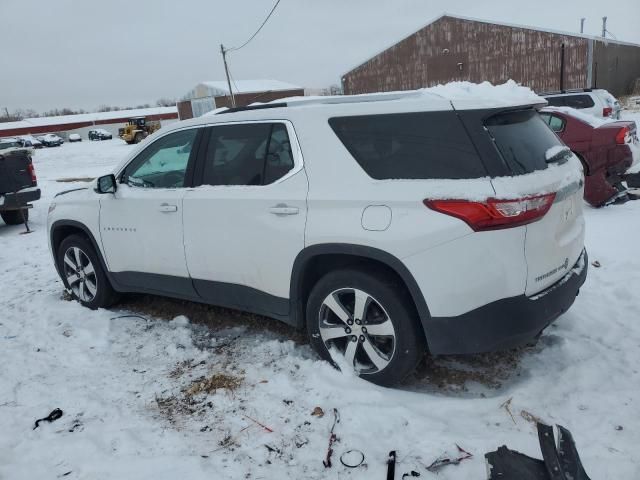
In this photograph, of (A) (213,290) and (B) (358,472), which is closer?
(B) (358,472)

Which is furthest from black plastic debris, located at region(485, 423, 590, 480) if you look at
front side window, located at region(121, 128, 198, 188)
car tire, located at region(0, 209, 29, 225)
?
car tire, located at region(0, 209, 29, 225)

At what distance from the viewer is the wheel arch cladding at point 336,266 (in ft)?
9.37

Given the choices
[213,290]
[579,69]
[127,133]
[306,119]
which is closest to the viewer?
[306,119]

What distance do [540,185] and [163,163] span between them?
3.00 m

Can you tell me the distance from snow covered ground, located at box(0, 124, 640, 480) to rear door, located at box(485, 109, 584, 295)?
2.57ft

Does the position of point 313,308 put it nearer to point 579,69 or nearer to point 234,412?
point 234,412

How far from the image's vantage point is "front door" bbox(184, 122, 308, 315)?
130 inches

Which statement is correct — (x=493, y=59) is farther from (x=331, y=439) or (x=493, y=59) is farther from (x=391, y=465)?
(x=391, y=465)

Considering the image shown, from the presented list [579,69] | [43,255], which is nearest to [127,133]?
[579,69]

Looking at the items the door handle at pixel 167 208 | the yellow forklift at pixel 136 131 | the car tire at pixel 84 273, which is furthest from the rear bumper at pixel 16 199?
the yellow forklift at pixel 136 131

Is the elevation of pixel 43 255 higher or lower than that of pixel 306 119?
lower

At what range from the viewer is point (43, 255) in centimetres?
733

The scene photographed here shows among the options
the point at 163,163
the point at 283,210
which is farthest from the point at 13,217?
the point at 283,210

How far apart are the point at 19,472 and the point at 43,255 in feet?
17.8
